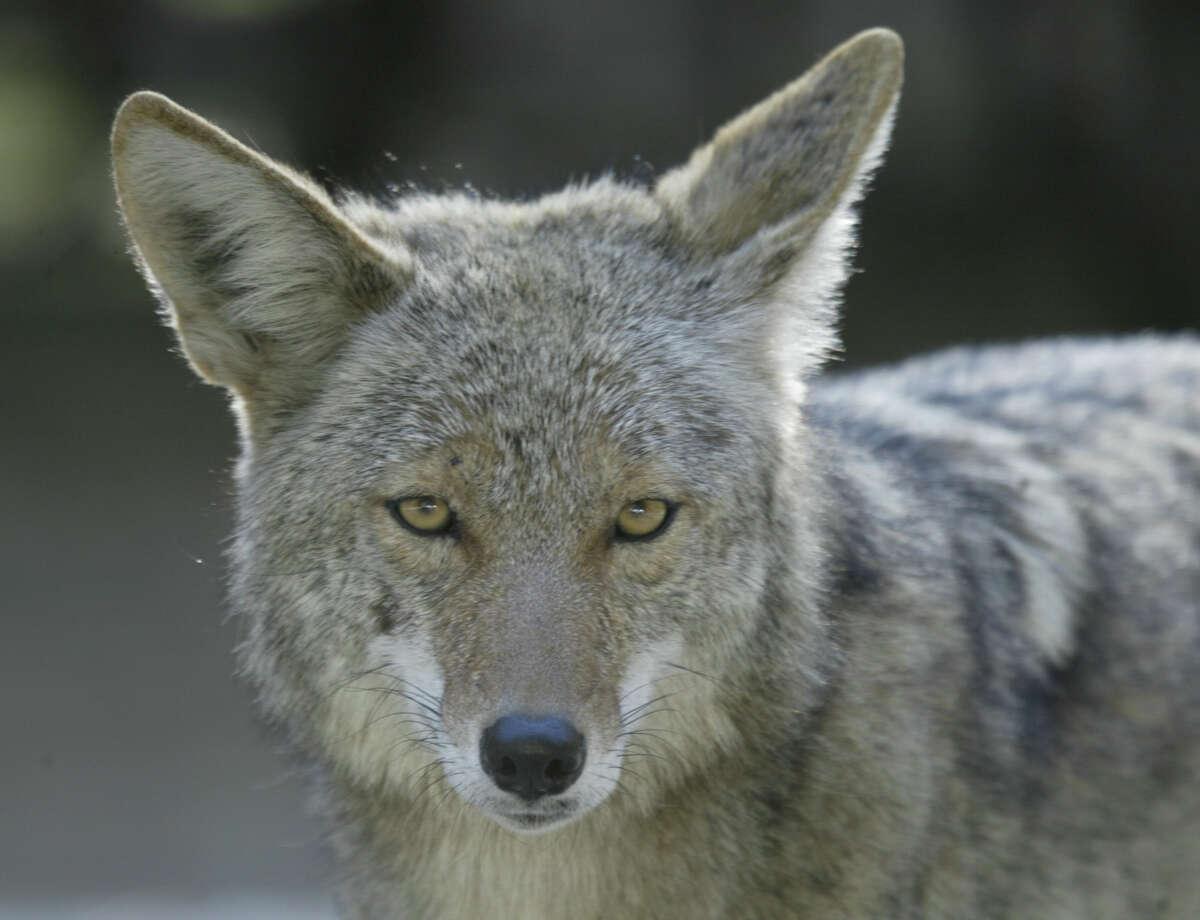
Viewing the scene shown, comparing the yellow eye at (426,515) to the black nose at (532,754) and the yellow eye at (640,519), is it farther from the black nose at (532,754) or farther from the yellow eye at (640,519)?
the black nose at (532,754)

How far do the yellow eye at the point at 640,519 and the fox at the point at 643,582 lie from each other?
0.01 meters

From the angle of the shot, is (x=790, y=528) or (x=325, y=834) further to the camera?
(x=325, y=834)

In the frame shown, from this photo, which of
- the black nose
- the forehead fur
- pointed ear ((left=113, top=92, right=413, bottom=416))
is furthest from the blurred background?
the black nose

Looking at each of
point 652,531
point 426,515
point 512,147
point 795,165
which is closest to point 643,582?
Result: point 652,531

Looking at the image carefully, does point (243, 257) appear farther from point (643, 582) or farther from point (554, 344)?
point (643, 582)

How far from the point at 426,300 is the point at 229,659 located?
6.35 meters

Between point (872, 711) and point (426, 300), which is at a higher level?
point (426, 300)

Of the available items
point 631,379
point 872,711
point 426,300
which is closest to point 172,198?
point 426,300

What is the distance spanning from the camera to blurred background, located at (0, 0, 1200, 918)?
35.3 feet

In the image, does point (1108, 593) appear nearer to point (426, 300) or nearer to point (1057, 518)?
point (1057, 518)

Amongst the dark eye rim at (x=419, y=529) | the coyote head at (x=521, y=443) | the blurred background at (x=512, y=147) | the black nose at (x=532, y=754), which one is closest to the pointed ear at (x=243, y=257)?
the coyote head at (x=521, y=443)

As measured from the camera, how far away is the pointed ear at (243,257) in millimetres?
3301

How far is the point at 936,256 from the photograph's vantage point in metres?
12.2

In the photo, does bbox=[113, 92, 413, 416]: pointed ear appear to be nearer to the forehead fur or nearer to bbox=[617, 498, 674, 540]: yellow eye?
the forehead fur
